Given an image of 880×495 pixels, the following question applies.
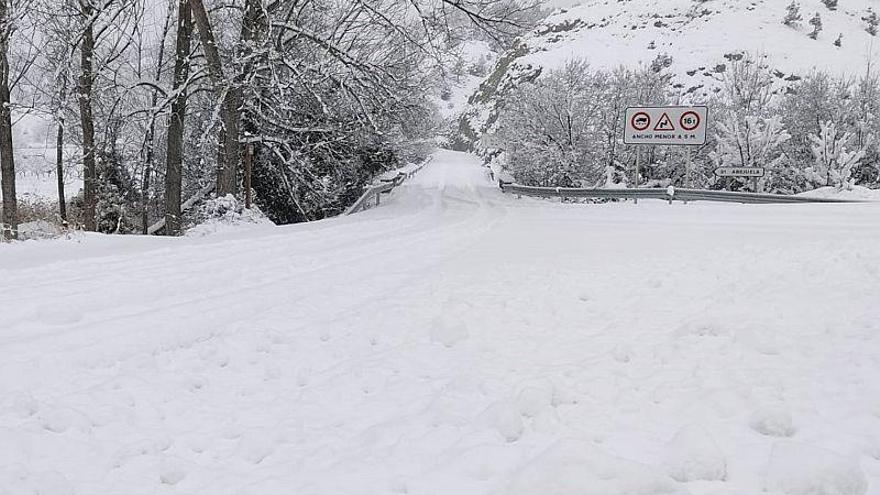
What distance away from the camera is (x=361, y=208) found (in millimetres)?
20484

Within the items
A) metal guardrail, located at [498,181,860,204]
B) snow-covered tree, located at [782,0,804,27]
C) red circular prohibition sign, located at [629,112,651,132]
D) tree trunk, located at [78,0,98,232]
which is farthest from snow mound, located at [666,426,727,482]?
snow-covered tree, located at [782,0,804,27]

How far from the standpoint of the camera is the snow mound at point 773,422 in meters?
3.11

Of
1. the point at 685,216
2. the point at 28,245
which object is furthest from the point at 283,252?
the point at 685,216

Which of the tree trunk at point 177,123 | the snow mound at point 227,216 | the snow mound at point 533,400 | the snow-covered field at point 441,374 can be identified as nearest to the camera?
the snow-covered field at point 441,374

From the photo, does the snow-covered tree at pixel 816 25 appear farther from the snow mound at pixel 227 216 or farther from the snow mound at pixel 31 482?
the snow mound at pixel 31 482

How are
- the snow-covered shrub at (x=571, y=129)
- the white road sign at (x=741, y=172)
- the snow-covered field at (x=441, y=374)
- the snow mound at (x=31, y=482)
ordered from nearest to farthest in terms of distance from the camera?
the snow mound at (x=31, y=482), the snow-covered field at (x=441, y=374), the white road sign at (x=741, y=172), the snow-covered shrub at (x=571, y=129)

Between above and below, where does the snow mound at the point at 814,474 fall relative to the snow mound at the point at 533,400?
above

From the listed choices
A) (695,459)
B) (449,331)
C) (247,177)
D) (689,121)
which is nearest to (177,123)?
(247,177)

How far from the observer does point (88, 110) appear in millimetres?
17062

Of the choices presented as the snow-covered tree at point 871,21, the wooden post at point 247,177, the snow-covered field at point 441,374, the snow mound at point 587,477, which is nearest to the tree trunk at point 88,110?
the wooden post at point 247,177

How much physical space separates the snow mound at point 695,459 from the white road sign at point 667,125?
2018cm

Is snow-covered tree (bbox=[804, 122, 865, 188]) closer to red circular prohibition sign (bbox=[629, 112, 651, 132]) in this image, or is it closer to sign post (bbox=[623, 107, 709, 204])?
sign post (bbox=[623, 107, 709, 204])

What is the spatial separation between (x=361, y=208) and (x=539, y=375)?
1683 cm

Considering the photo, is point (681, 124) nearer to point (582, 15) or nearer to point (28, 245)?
point (28, 245)
